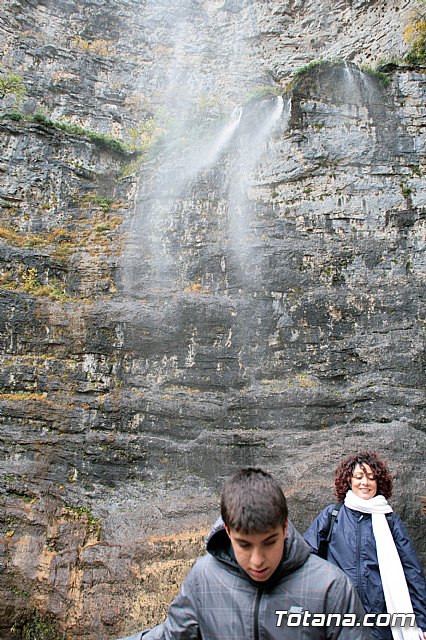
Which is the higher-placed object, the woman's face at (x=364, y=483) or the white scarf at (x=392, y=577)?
the woman's face at (x=364, y=483)

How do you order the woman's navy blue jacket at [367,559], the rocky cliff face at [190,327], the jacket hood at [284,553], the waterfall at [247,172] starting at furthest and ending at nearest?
the waterfall at [247,172]
the rocky cliff face at [190,327]
the woman's navy blue jacket at [367,559]
the jacket hood at [284,553]

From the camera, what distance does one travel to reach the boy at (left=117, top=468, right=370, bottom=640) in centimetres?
197

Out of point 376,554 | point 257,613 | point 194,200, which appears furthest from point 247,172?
point 257,613

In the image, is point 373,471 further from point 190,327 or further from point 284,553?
point 190,327

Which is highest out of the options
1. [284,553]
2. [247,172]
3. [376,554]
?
[247,172]

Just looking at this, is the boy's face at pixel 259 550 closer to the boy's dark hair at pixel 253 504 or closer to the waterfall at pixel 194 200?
the boy's dark hair at pixel 253 504

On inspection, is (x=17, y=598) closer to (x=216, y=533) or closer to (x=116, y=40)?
(x=216, y=533)

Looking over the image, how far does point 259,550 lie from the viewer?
200 cm


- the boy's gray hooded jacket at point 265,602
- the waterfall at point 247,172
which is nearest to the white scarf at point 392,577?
the boy's gray hooded jacket at point 265,602

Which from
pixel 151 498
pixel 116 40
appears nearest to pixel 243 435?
pixel 151 498

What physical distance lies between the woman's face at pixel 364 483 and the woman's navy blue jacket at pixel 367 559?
0.16 meters

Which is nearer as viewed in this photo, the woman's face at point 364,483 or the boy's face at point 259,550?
the boy's face at point 259,550

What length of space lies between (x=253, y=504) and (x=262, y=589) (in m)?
0.38

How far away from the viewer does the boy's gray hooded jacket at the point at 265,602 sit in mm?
1966
